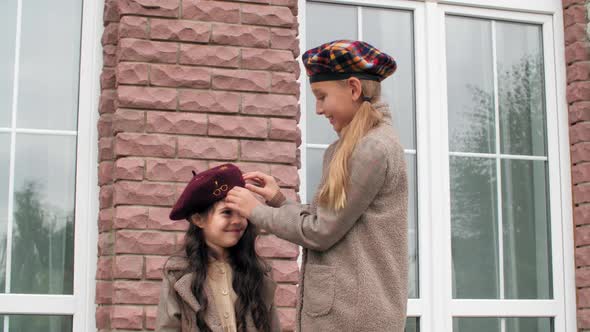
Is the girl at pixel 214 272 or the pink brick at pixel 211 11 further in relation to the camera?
the pink brick at pixel 211 11

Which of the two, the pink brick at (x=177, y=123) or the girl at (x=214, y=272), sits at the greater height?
the pink brick at (x=177, y=123)

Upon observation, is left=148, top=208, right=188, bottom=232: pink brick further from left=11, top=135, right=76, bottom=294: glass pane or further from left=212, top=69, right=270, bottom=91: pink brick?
left=212, top=69, right=270, bottom=91: pink brick

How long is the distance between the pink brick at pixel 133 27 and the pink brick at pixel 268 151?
A: 658mm

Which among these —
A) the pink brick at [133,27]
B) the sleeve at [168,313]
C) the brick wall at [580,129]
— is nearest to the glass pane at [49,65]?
the pink brick at [133,27]

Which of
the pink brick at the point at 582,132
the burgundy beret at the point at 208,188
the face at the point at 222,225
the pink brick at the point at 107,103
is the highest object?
the pink brick at the point at 107,103

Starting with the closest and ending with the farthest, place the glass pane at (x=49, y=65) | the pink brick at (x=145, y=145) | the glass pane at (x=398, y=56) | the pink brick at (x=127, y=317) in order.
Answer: the pink brick at (x=127, y=317) < the pink brick at (x=145, y=145) < the glass pane at (x=49, y=65) < the glass pane at (x=398, y=56)

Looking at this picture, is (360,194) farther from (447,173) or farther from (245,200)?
(447,173)

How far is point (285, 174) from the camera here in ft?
14.2

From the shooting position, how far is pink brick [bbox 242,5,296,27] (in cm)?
439

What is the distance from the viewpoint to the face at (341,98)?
9.99 ft

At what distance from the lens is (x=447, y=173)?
4.91 meters

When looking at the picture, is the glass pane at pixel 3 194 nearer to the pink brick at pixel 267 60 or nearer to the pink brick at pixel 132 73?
the pink brick at pixel 132 73

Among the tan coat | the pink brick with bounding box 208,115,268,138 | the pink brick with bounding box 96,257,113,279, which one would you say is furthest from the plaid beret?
the pink brick with bounding box 96,257,113,279

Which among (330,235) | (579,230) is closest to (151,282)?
(330,235)
